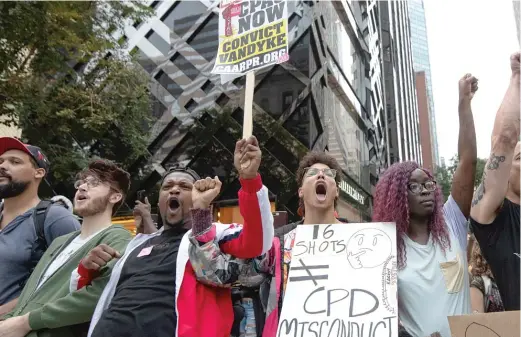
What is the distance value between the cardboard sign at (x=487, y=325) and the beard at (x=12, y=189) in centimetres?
340

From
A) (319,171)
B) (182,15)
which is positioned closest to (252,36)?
(319,171)

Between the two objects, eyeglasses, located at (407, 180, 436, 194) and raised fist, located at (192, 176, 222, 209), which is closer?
raised fist, located at (192, 176, 222, 209)

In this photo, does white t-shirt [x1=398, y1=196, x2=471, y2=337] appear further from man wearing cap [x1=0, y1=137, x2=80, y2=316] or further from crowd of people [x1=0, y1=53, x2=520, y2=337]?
man wearing cap [x1=0, y1=137, x2=80, y2=316]

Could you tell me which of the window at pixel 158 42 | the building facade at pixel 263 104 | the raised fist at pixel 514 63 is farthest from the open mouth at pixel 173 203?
the window at pixel 158 42

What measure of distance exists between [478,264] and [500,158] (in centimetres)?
154

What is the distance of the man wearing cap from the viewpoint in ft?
11.4

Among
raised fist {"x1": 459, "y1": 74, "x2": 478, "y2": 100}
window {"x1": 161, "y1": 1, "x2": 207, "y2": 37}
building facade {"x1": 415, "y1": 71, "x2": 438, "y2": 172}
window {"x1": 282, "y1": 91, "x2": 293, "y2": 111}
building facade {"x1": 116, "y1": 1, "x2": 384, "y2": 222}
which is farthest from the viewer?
building facade {"x1": 415, "y1": 71, "x2": 438, "y2": 172}

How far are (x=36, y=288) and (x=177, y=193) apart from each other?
1.12 metres

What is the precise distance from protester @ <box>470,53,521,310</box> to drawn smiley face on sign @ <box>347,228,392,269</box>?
50 cm

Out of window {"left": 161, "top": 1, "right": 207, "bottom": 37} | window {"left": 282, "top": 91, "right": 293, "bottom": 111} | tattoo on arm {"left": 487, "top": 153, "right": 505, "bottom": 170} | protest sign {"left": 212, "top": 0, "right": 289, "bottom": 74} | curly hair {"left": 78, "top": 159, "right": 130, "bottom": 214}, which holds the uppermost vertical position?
window {"left": 161, "top": 1, "right": 207, "bottom": 37}

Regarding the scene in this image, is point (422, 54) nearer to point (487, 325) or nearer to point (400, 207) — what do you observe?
point (400, 207)

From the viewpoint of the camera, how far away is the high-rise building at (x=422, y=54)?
6431 cm

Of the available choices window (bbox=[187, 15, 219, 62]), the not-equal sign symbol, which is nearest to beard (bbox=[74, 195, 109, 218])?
the not-equal sign symbol

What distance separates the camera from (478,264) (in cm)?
373
